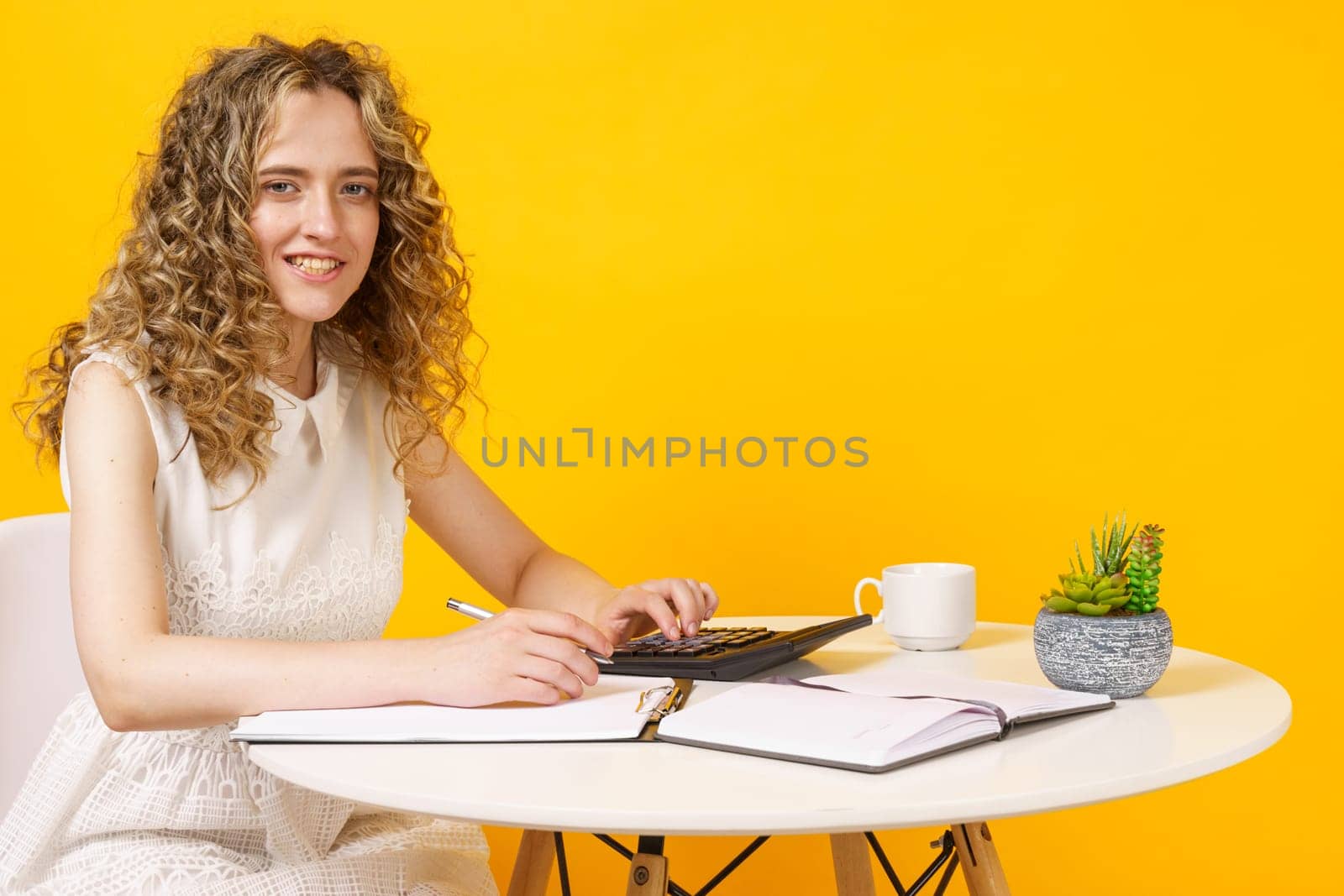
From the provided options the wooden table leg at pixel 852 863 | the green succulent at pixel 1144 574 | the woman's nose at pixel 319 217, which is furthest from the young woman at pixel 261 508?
the green succulent at pixel 1144 574

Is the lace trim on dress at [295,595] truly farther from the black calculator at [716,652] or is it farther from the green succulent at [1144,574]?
the green succulent at [1144,574]

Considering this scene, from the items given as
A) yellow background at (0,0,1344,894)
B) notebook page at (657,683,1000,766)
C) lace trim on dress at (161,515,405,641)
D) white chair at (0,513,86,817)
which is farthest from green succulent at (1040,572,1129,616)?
yellow background at (0,0,1344,894)

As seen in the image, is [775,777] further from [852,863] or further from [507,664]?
[852,863]

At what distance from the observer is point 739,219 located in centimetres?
249

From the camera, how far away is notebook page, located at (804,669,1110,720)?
108 cm

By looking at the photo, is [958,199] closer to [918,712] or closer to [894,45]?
[894,45]

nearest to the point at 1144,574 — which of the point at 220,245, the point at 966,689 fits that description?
the point at 966,689

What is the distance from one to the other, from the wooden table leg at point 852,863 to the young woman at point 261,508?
323mm

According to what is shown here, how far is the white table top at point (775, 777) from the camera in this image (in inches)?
33.9

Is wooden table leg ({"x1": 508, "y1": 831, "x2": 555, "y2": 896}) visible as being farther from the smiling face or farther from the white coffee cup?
the smiling face

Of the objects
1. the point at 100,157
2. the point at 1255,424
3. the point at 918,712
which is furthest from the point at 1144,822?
the point at 100,157

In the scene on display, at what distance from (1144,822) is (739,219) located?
4.37 feet

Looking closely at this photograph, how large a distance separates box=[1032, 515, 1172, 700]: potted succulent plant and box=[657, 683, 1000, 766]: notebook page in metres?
0.18

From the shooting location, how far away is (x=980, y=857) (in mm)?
1274
